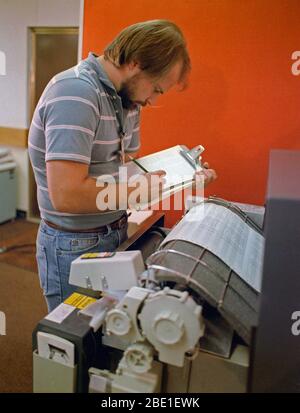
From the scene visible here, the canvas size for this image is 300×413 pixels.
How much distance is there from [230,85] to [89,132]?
0.99 metres

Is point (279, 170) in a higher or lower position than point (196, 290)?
higher

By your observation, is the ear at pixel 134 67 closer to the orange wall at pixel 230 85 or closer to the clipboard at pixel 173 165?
the clipboard at pixel 173 165

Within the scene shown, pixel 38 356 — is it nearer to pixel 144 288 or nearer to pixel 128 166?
pixel 144 288

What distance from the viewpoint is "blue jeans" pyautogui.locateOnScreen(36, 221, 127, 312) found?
108 centimetres

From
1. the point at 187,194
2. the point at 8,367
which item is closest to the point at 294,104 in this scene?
the point at 187,194

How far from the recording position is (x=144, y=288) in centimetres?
77

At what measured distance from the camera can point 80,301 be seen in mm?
895

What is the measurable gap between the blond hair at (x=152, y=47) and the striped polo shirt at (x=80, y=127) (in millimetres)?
90

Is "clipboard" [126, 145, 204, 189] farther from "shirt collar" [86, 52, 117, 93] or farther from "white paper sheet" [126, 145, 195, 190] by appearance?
"shirt collar" [86, 52, 117, 93]

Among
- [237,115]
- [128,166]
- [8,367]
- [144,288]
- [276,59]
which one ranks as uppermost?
[276,59]

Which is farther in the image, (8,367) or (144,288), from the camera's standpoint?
(8,367)

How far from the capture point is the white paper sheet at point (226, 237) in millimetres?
919

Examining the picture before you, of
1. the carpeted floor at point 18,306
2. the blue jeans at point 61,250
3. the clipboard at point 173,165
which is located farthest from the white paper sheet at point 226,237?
the carpeted floor at point 18,306
